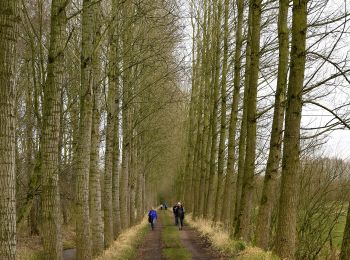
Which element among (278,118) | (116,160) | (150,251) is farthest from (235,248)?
(116,160)

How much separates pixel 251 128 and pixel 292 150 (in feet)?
15.8

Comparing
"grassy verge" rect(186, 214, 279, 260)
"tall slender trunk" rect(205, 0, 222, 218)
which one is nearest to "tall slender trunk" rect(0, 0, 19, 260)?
"grassy verge" rect(186, 214, 279, 260)

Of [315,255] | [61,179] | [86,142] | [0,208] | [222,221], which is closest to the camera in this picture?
[0,208]

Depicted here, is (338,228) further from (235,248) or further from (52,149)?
(52,149)

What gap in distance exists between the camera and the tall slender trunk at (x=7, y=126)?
16.6 ft

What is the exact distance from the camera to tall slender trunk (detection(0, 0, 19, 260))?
199 inches

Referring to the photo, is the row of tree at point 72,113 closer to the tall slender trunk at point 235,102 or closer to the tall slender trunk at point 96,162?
the tall slender trunk at point 96,162

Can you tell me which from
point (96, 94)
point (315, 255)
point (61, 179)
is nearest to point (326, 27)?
point (96, 94)

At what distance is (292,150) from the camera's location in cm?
964

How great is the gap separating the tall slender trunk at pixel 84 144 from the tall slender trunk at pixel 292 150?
449 cm

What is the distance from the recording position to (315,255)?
14.9 meters

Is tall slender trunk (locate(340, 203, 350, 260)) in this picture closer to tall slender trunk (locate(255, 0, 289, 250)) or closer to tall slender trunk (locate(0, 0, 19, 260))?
tall slender trunk (locate(0, 0, 19, 260))

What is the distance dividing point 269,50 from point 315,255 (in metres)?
7.18

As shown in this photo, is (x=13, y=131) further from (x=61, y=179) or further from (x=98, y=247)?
(x=61, y=179)
